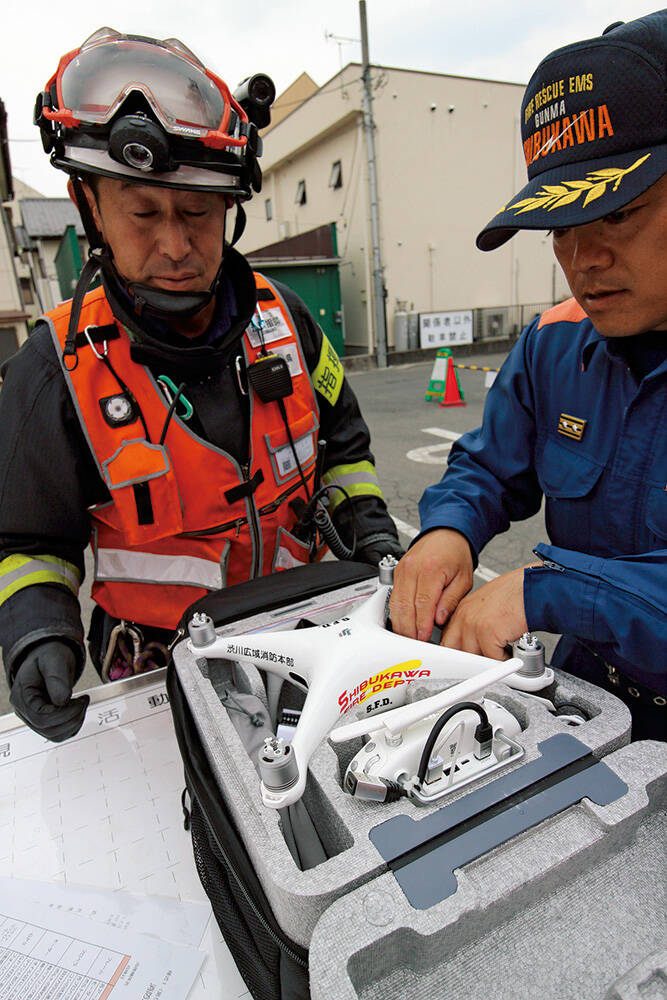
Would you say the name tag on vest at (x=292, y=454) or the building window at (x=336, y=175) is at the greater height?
the building window at (x=336, y=175)

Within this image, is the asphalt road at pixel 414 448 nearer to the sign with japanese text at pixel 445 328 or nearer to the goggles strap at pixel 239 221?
the goggles strap at pixel 239 221

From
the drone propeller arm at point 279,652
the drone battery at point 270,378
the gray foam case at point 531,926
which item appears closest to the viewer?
the gray foam case at point 531,926

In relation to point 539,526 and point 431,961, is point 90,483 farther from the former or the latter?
point 539,526

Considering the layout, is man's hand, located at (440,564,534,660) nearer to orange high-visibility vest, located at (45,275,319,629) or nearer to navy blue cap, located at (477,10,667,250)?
navy blue cap, located at (477,10,667,250)

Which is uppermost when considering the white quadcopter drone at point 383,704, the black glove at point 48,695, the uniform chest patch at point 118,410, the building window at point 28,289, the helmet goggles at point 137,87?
the building window at point 28,289

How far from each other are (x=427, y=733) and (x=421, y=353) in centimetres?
1543

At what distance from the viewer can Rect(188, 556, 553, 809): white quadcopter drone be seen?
0.69 meters

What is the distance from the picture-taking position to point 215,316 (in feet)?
5.17

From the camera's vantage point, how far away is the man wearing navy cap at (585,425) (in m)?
0.84

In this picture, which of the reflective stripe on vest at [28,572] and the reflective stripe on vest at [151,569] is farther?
the reflective stripe on vest at [151,569]

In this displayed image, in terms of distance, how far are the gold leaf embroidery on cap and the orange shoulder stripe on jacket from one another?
1.20ft

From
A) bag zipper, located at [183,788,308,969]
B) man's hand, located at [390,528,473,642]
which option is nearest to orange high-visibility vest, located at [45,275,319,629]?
man's hand, located at [390,528,473,642]

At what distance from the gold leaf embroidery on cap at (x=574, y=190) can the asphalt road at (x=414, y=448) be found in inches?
102

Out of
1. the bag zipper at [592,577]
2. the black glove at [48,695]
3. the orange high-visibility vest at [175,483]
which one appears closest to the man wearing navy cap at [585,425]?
the bag zipper at [592,577]
